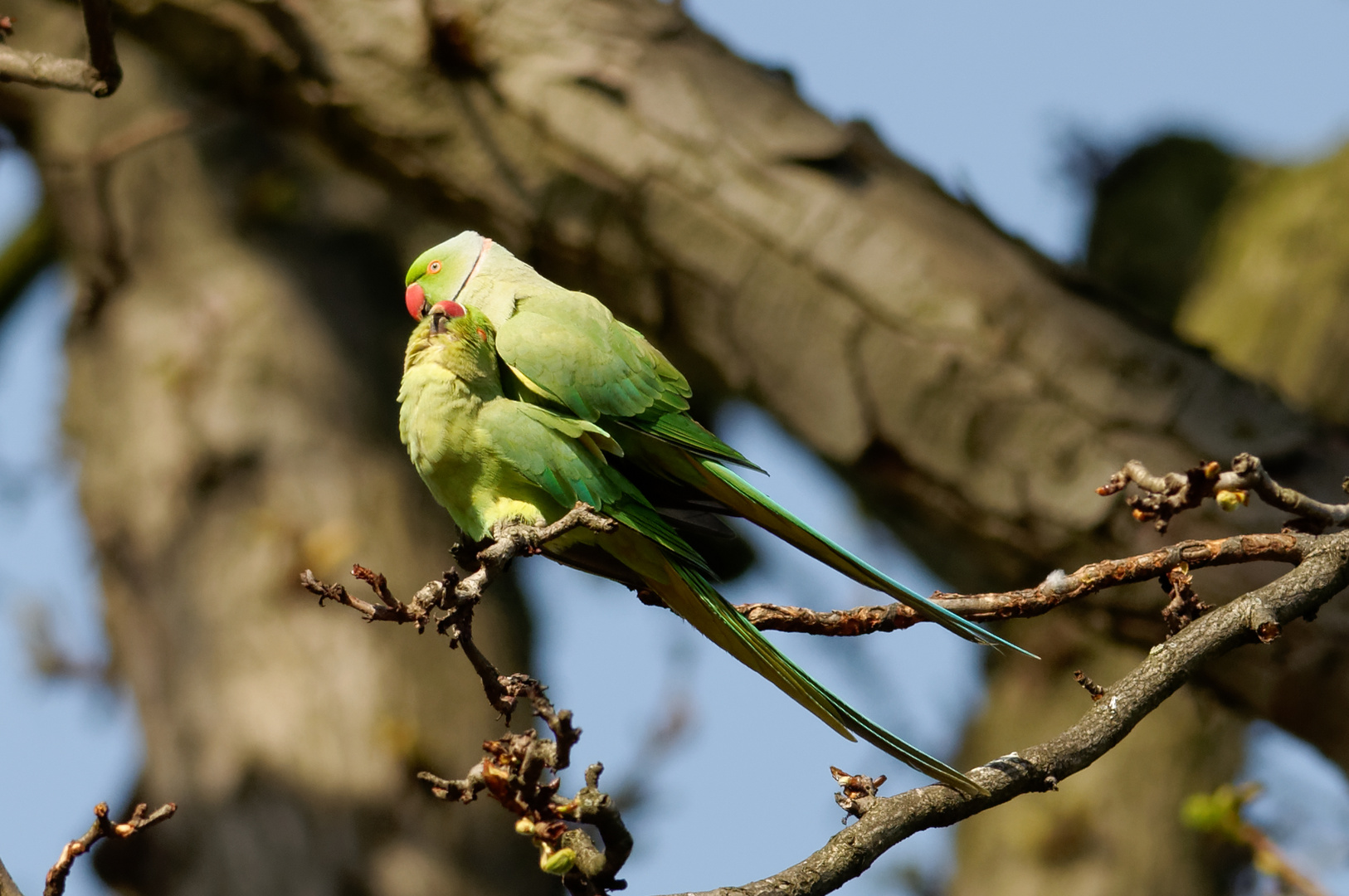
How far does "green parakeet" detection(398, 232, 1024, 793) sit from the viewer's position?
73.4 inches

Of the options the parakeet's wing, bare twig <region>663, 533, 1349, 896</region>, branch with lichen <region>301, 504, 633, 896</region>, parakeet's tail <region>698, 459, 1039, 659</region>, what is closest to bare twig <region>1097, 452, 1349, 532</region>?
bare twig <region>663, 533, 1349, 896</region>

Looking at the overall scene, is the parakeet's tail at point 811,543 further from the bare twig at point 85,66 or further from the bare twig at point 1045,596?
the bare twig at point 85,66

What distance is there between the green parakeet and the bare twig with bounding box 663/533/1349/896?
6.9 inches

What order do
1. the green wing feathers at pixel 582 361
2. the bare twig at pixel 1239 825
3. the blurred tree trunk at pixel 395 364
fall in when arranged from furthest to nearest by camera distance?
the blurred tree trunk at pixel 395 364, the bare twig at pixel 1239 825, the green wing feathers at pixel 582 361

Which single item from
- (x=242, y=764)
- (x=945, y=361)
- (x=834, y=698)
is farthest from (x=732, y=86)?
(x=242, y=764)

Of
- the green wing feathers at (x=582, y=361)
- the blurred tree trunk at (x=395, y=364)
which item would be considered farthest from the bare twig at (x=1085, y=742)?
the blurred tree trunk at (x=395, y=364)

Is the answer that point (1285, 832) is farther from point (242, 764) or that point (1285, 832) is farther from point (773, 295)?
point (242, 764)

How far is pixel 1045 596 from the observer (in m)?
1.87

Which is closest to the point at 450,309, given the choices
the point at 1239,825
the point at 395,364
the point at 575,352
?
the point at 575,352

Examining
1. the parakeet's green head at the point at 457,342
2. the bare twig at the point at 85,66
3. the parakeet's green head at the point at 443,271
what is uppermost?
the bare twig at the point at 85,66

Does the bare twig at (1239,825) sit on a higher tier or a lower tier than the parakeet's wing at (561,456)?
higher

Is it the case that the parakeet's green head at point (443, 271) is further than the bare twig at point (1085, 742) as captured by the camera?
Yes

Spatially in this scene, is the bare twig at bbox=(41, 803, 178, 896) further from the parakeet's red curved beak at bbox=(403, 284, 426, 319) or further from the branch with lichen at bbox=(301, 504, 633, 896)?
the parakeet's red curved beak at bbox=(403, 284, 426, 319)

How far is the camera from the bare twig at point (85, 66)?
90.4 inches
